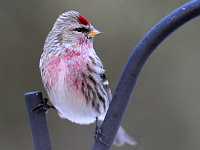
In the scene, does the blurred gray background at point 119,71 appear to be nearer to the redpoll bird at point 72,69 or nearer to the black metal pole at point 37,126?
the redpoll bird at point 72,69

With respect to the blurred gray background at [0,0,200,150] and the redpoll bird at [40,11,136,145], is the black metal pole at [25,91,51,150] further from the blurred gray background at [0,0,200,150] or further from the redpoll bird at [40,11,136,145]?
the blurred gray background at [0,0,200,150]

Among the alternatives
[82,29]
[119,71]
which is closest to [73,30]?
[82,29]

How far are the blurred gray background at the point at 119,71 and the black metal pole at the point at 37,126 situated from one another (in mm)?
3355

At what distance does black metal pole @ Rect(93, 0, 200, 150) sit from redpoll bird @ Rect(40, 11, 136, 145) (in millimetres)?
844

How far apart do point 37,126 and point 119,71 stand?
143 inches

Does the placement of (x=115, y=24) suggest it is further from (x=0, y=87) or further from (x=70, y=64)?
(x=70, y=64)

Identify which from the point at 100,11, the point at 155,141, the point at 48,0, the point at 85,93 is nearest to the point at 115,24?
the point at 100,11

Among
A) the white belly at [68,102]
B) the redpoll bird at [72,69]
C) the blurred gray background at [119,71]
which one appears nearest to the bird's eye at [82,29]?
the redpoll bird at [72,69]

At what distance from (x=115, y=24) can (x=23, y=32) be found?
0.74m

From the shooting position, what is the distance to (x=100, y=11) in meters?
5.75

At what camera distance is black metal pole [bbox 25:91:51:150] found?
6.44 ft

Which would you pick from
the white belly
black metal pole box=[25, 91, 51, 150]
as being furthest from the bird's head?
black metal pole box=[25, 91, 51, 150]

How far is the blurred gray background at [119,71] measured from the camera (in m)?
5.48

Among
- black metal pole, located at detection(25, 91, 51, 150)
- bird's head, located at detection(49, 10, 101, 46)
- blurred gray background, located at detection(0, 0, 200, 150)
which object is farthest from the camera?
blurred gray background, located at detection(0, 0, 200, 150)
